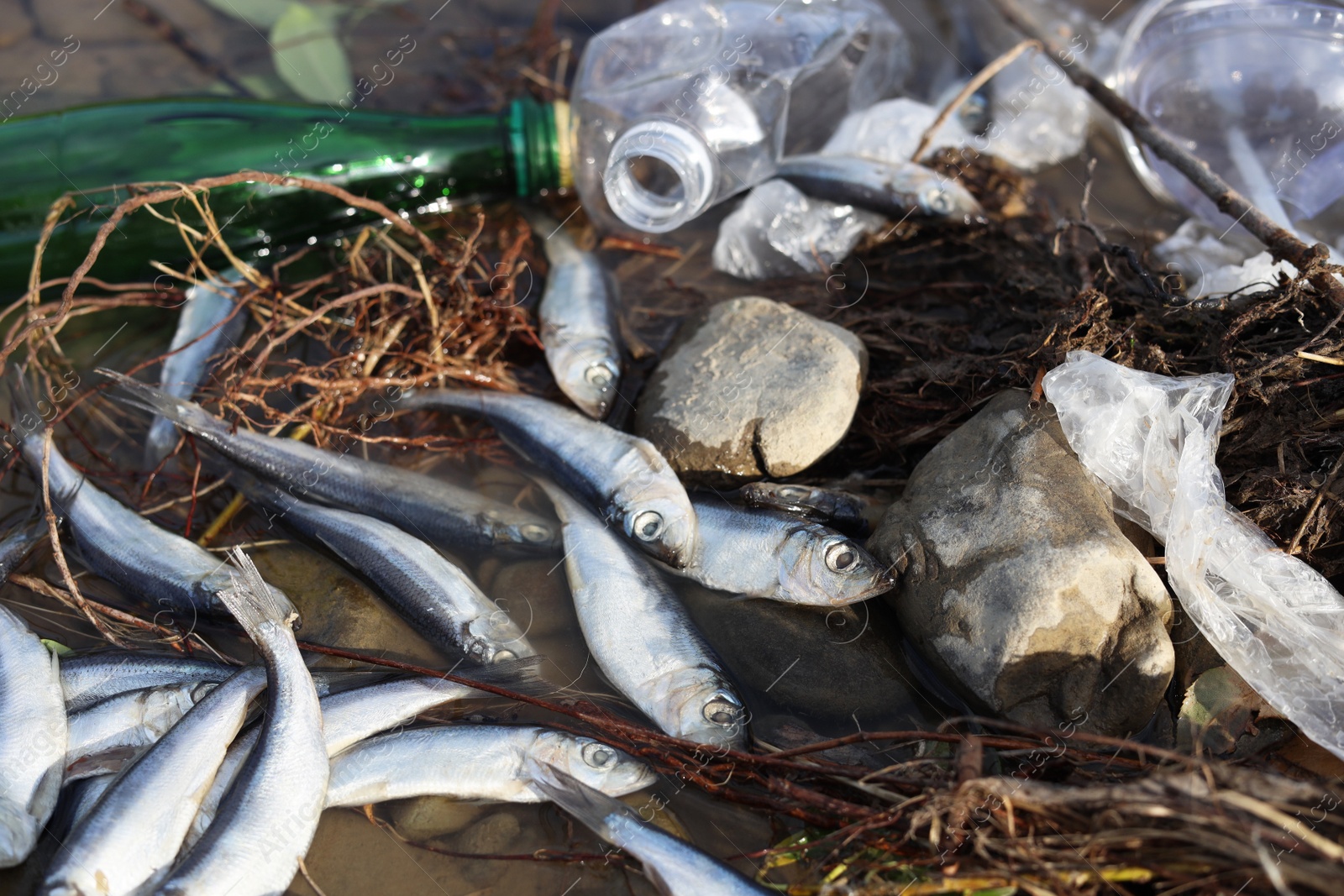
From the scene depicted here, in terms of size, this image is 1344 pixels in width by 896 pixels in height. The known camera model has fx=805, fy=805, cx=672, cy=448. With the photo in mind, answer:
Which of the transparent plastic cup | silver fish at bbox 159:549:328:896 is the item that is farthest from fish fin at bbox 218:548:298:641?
the transparent plastic cup

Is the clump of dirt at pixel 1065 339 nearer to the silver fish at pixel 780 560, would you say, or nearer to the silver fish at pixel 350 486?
the silver fish at pixel 780 560

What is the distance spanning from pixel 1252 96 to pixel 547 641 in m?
4.82

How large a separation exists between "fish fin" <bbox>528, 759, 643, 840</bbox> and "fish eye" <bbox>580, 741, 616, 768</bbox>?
0.08m

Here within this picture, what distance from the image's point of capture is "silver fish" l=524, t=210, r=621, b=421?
380cm

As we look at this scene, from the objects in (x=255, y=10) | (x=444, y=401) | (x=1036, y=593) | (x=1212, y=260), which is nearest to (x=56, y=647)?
(x=444, y=401)

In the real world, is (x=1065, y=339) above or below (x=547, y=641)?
above

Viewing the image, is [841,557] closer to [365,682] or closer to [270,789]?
[365,682]

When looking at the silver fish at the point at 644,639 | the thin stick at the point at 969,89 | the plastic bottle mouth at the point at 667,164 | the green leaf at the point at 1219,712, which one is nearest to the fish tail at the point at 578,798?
the silver fish at the point at 644,639

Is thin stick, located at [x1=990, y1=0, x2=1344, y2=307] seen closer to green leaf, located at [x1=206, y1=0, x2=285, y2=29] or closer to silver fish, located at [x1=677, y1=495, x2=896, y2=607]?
silver fish, located at [x1=677, y1=495, x2=896, y2=607]

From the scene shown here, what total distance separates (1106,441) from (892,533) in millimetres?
819

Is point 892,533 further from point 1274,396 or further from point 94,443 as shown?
point 94,443

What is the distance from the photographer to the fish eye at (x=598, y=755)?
9.16ft

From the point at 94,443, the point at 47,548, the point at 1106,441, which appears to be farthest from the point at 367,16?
the point at 1106,441

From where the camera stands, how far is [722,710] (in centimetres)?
285
